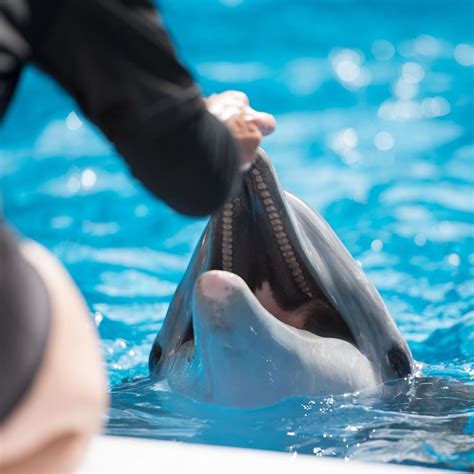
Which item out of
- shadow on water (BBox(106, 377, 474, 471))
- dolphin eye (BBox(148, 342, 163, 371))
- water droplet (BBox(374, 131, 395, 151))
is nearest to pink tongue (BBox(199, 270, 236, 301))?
shadow on water (BBox(106, 377, 474, 471))

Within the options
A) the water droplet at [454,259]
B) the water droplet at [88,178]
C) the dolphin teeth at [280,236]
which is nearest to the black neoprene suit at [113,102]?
the dolphin teeth at [280,236]

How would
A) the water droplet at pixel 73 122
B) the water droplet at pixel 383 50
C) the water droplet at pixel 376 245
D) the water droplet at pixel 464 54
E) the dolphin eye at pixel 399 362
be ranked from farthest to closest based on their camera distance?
the water droplet at pixel 383 50, the water droplet at pixel 464 54, the water droplet at pixel 73 122, the water droplet at pixel 376 245, the dolphin eye at pixel 399 362

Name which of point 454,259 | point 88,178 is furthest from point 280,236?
point 88,178

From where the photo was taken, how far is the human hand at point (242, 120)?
2.42 metres

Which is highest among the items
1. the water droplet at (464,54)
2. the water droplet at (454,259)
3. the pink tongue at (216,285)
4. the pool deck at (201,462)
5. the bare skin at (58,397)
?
the water droplet at (464,54)

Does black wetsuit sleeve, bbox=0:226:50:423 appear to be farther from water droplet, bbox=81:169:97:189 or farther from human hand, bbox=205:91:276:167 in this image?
water droplet, bbox=81:169:97:189

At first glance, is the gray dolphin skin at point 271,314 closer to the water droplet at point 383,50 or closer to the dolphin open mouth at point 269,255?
the dolphin open mouth at point 269,255

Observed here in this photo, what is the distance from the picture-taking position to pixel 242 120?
248cm

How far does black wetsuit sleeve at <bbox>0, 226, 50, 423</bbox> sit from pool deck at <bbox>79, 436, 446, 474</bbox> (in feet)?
2.19

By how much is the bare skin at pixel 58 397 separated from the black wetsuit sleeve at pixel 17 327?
0.06ft

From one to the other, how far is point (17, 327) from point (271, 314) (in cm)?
216

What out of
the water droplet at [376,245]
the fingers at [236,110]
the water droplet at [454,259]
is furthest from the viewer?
the water droplet at [376,245]

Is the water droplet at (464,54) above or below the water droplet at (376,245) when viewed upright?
above

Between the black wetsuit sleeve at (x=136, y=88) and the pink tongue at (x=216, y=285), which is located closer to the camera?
the black wetsuit sleeve at (x=136, y=88)
